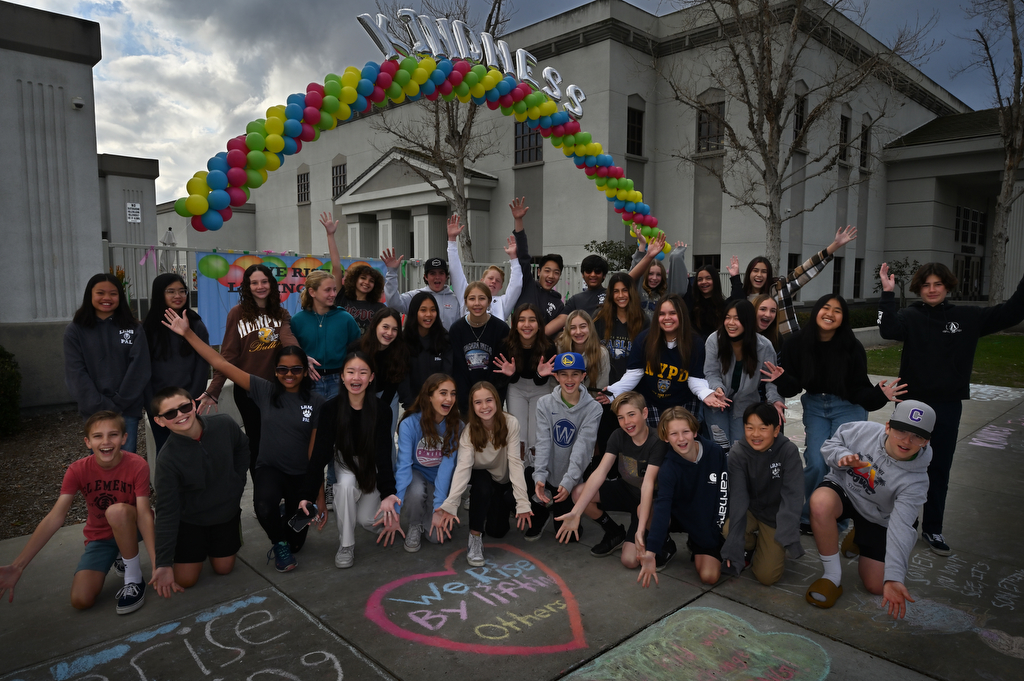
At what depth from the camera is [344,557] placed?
3861 mm

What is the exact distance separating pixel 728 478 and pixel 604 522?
2.99 feet

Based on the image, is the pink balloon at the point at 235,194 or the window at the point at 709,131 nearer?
the pink balloon at the point at 235,194

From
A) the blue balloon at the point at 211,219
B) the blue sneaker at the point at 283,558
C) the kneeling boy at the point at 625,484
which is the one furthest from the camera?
the blue balloon at the point at 211,219

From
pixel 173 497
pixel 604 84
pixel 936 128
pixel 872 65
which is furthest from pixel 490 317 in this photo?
pixel 936 128

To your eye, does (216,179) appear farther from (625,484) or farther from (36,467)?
(625,484)

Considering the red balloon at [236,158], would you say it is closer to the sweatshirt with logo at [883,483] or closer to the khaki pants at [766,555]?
the khaki pants at [766,555]

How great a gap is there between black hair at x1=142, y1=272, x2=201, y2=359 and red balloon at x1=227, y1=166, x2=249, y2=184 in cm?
155

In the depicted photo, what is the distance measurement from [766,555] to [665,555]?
2.01ft

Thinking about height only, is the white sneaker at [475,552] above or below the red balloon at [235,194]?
below

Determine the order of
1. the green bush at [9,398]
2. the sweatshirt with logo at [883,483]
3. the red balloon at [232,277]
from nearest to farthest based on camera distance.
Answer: the sweatshirt with logo at [883,483], the green bush at [9,398], the red balloon at [232,277]

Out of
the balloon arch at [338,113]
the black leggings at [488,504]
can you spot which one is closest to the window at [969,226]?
the balloon arch at [338,113]

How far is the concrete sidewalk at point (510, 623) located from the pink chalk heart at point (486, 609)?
0.03 ft

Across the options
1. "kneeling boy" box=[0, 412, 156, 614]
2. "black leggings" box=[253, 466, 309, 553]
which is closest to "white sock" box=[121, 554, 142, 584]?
"kneeling boy" box=[0, 412, 156, 614]

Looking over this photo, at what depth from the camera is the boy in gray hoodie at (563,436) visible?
4.32 meters
